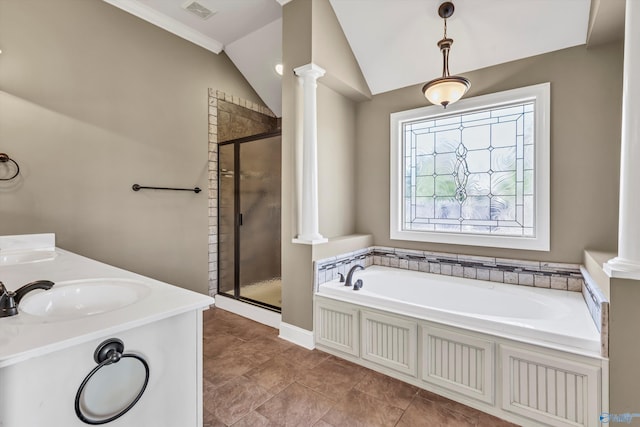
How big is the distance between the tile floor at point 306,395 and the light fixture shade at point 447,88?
208 centimetres

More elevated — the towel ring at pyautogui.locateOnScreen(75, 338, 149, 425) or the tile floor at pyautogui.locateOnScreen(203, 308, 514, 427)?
the towel ring at pyautogui.locateOnScreen(75, 338, 149, 425)

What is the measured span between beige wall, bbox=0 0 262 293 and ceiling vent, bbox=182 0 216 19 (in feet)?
1.25

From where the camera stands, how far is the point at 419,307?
2.04 m

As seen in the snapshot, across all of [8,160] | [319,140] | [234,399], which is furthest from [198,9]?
[234,399]

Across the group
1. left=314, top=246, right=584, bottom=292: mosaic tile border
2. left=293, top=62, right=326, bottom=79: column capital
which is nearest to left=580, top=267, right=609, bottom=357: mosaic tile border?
left=314, top=246, right=584, bottom=292: mosaic tile border

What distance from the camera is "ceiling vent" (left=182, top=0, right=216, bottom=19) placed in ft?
9.30

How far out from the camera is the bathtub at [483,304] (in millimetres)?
1645

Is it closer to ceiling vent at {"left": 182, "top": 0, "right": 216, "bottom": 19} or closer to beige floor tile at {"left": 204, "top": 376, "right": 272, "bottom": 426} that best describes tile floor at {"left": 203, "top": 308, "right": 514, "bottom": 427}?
beige floor tile at {"left": 204, "top": 376, "right": 272, "bottom": 426}

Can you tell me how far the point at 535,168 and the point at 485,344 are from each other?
5.02ft

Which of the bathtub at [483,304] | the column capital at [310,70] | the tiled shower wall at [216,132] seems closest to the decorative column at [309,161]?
the column capital at [310,70]

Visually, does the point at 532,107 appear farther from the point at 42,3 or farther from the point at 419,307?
the point at 42,3

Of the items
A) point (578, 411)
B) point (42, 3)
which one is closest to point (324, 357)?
point (578, 411)

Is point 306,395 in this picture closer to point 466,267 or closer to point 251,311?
point 251,311

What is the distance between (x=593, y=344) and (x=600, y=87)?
1853mm
